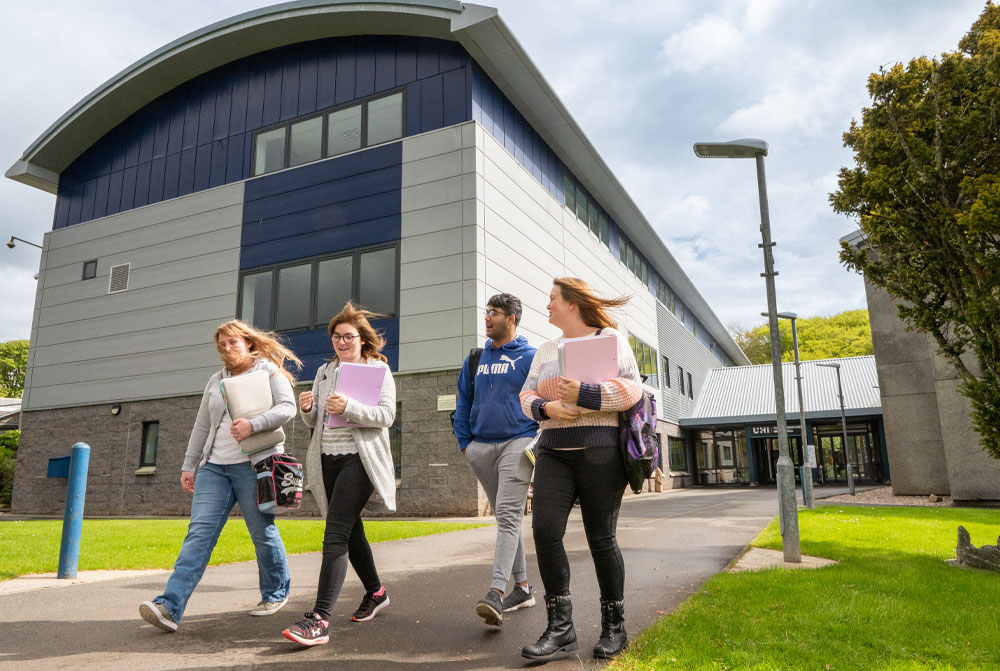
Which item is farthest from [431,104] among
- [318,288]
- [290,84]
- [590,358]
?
[590,358]

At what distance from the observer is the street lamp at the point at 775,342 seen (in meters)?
6.75

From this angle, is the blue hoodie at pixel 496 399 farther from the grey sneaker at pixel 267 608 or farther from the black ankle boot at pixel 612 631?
the grey sneaker at pixel 267 608

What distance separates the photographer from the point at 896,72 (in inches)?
294

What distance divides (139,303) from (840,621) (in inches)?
793

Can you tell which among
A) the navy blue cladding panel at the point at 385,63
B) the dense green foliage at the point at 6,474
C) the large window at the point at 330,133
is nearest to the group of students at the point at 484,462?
the large window at the point at 330,133

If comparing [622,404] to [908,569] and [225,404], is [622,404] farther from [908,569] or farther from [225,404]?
[908,569]

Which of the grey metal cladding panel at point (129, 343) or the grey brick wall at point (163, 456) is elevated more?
the grey metal cladding panel at point (129, 343)

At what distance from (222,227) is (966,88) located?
17.1 metres

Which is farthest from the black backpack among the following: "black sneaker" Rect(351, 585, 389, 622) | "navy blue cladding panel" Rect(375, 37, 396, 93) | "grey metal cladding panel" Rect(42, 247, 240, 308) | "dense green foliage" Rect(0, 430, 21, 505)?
"dense green foliage" Rect(0, 430, 21, 505)

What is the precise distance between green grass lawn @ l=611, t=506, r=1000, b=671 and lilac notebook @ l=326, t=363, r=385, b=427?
2019mm

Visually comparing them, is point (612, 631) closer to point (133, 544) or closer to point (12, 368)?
point (133, 544)

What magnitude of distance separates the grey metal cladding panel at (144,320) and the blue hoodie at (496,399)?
49.1 feet

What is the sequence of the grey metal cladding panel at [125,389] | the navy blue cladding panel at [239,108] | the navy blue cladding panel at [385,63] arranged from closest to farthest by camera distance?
1. the navy blue cladding panel at [239,108]
2. the navy blue cladding panel at [385,63]
3. the grey metal cladding panel at [125,389]

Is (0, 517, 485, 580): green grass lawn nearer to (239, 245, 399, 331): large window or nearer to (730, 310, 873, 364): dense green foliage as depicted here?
(239, 245, 399, 331): large window
